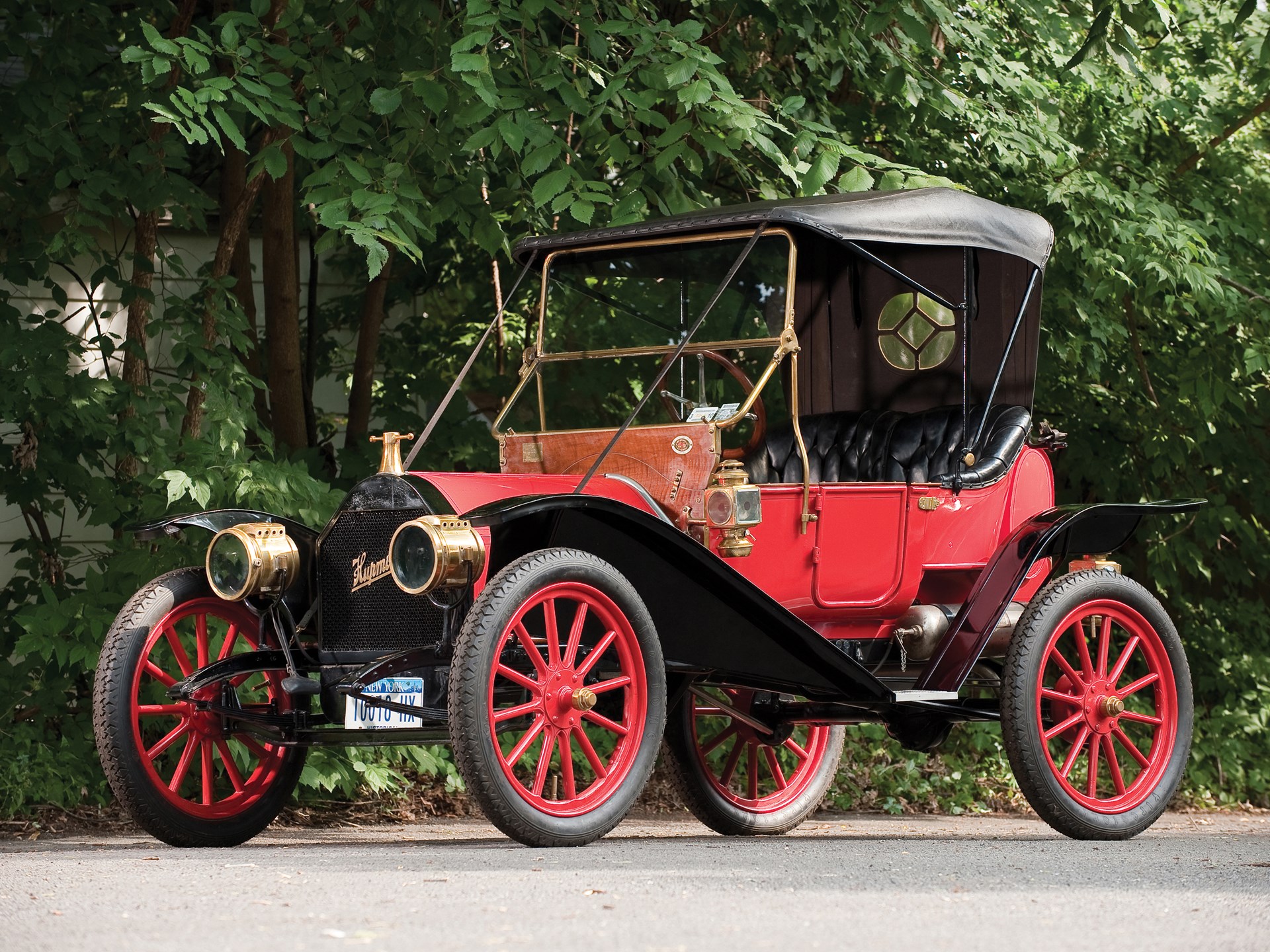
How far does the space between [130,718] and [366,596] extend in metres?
0.88

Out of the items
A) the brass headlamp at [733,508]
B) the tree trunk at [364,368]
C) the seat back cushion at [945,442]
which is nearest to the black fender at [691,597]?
the brass headlamp at [733,508]

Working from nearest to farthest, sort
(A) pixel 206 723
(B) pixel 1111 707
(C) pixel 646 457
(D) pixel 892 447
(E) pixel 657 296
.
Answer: (A) pixel 206 723 → (C) pixel 646 457 → (B) pixel 1111 707 → (E) pixel 657 296 → (D) pixel 892 447

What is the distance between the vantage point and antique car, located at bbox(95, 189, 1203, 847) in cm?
571

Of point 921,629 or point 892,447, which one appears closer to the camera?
point 921,629

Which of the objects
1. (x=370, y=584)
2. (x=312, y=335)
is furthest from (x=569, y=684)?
(x=312, y=335)

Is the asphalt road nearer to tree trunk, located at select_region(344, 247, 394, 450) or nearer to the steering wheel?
the steering wheel

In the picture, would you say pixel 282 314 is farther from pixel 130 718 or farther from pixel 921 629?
pixel 921 629

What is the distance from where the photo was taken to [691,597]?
6121 mm

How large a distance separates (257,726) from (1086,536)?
3.41m

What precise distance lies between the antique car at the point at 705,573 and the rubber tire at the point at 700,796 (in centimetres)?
1

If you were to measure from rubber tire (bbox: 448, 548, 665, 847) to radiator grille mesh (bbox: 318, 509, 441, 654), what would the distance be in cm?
52

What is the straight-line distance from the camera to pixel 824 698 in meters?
6.77

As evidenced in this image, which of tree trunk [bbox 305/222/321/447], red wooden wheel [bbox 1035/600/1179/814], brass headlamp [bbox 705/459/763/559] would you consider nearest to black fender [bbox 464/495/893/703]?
brass headlamp [bbox 705/459/763/559]

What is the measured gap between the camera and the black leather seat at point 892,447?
751 centimetres
